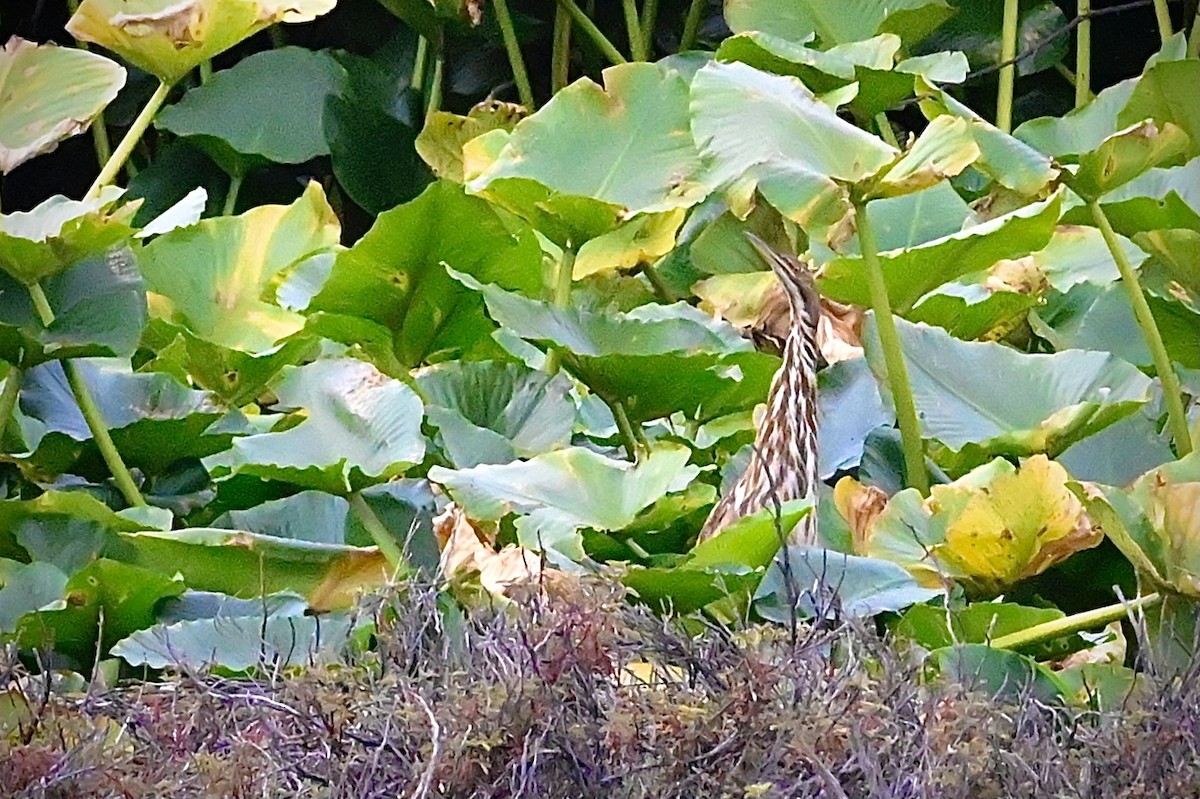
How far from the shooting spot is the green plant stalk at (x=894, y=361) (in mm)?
977

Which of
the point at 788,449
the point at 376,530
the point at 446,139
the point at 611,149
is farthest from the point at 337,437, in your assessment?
the point at 446,139

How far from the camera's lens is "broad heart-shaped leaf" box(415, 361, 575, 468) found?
3.57 feet

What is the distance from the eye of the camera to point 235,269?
1389mm

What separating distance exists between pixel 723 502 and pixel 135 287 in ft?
1.38

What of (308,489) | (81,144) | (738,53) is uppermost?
(738,53)

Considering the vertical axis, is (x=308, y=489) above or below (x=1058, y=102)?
above

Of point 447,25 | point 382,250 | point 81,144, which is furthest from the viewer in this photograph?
point 81,144

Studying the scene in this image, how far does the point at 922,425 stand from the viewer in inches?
41.2

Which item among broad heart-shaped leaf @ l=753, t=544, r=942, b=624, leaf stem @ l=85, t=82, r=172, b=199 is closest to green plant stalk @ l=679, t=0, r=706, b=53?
leaf stem @ l=85, t=82, r=172, b=199

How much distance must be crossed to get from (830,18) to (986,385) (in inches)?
27.1

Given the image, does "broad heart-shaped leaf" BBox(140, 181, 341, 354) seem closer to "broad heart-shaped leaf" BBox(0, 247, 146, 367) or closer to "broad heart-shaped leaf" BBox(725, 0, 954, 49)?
"broad heart-shaped leaf" BBox(0, 247, 146, 367)

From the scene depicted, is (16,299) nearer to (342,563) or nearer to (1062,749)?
(342,563)

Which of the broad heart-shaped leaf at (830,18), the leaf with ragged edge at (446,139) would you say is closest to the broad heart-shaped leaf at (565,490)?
the leaf with ragged edge at (446,139)

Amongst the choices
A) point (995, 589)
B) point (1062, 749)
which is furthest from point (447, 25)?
point (1062, 749)
